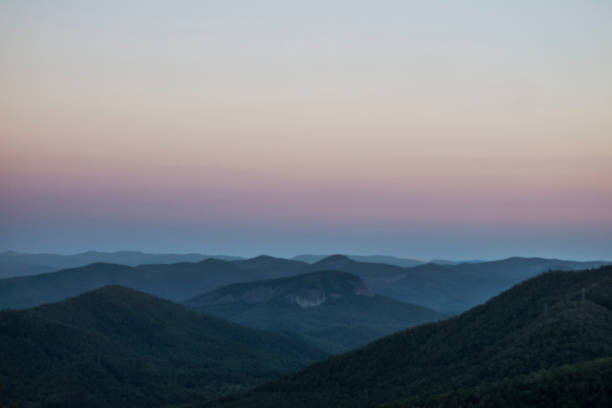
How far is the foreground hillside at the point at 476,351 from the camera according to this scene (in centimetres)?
4947

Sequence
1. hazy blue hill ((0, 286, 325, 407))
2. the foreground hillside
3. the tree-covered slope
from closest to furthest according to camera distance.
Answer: the tree-covered slope → the foreground hillside → hazy blue hill ((0, 286, 325, 407))

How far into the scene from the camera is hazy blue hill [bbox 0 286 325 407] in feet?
287

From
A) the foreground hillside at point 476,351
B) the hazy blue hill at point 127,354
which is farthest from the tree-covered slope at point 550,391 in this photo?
the hazy blue hill at point 127,354

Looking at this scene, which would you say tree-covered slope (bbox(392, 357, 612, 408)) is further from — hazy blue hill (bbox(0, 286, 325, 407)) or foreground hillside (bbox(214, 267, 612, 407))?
hazy blue hill (bbox(0, 286, 325, 407))

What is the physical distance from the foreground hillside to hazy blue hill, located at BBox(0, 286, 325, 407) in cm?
Answer: 2317

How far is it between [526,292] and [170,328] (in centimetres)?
7941

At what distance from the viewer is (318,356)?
465 feet

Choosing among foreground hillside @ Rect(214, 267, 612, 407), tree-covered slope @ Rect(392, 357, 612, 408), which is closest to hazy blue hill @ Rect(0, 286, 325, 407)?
foreground hillside @ Rect(214, 267, 612, 407)

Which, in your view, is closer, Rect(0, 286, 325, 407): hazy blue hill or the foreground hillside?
the foreground hillside

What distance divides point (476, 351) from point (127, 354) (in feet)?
230

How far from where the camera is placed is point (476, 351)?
60.1m

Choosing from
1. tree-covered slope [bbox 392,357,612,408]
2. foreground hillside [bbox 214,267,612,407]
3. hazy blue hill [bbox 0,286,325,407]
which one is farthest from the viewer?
hazy blue hill [bbox 0,286,325,407]

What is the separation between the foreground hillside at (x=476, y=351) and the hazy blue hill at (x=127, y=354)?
23171mm

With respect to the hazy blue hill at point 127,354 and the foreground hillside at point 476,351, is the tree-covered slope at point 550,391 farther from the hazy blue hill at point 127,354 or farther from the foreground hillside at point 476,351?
the hazy blue hill at point 127,354
